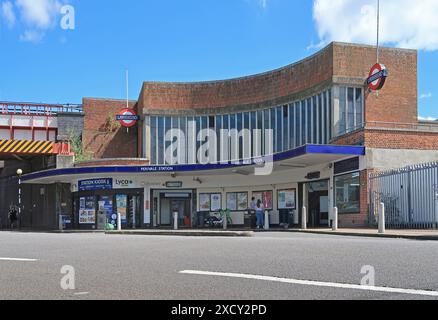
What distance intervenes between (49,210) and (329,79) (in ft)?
74.1

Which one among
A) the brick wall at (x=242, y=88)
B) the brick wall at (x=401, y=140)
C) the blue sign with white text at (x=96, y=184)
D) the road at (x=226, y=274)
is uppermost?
the brick wall at (x=242, y=88)

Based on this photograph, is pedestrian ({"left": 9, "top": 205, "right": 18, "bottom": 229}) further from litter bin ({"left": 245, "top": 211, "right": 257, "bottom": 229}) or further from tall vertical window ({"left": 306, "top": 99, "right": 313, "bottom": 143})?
tall vertical window ({"left": 306, "top": 99, "right": 313, "bottom": 143})

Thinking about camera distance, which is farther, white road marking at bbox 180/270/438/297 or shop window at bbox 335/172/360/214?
shop window at bbox 335/172/360/214

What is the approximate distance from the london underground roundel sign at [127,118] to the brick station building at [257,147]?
0.62 meters

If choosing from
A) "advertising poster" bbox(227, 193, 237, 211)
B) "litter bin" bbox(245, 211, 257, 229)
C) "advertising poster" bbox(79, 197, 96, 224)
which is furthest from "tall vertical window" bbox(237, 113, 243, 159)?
"advertising poster" bbox(79, 197, 96, 224)

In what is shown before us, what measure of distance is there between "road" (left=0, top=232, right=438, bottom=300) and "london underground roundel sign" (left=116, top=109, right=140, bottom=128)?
29.6 metres

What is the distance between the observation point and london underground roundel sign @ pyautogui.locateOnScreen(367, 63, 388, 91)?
26305 millimetres

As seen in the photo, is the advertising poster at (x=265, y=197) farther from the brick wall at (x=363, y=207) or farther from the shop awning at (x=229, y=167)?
the brick wall at (x=363, y=207)

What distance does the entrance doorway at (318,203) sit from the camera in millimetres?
28047

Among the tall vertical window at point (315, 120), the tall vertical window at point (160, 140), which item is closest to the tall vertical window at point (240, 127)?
the tall vertical window at point (160, 140)

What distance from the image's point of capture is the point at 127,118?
40.8 meters

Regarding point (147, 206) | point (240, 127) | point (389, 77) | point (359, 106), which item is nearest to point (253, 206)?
point (147, 206)

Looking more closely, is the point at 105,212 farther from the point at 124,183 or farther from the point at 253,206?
the point at 253,206
